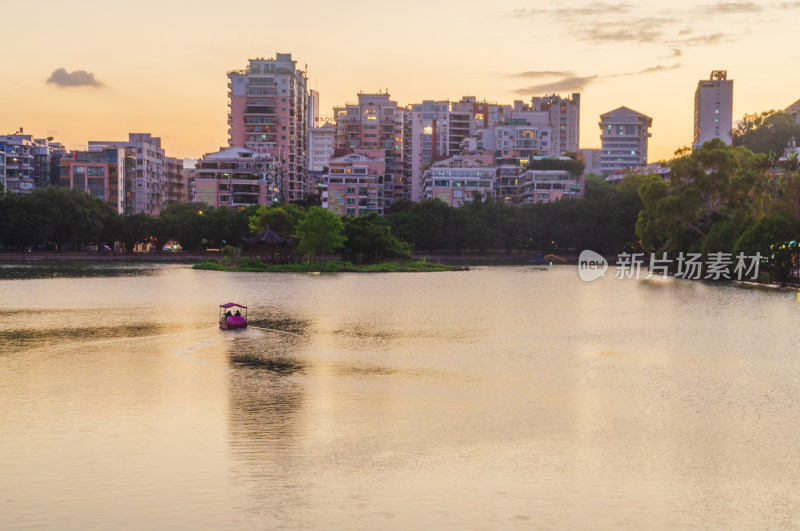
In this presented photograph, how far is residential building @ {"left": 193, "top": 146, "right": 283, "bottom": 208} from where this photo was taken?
153250mm

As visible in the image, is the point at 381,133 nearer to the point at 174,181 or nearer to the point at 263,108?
the point at 263,108

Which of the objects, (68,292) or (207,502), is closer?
(207,502)

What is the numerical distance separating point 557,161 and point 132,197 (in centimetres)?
8083

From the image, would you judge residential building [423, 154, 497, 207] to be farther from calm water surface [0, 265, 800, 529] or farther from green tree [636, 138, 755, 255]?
calm water surface [0, 265, 800, 529]

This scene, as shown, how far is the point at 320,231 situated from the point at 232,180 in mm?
67802

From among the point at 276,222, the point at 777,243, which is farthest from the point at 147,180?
the point at 777,243

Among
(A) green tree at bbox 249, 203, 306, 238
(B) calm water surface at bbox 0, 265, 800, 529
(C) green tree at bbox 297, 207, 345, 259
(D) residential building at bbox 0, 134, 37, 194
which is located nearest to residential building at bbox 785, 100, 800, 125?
(C) green tree at bbox 297, 207, 345, 259

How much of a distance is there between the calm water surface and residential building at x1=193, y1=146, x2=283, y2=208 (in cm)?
11918

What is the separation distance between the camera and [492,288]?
6231cm

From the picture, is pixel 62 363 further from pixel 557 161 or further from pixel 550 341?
pixel 557 161

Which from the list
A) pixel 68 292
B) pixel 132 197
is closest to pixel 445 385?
pixel 68 292
